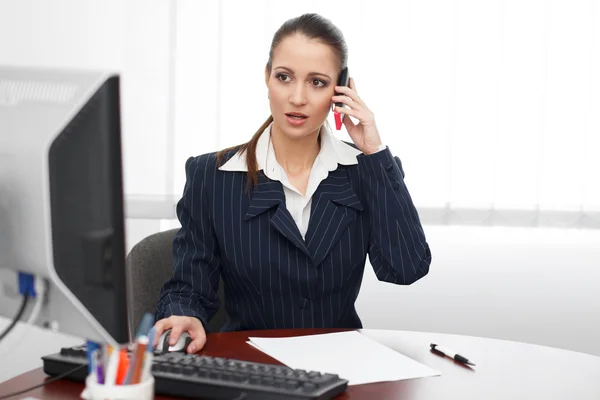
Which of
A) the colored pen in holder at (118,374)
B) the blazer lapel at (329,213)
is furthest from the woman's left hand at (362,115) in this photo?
the colored pen in holder at (118,374)

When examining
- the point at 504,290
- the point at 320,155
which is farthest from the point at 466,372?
the point at 504,290

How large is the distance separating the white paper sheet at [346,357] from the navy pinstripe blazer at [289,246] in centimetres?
29

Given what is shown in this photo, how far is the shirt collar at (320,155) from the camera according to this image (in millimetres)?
1808

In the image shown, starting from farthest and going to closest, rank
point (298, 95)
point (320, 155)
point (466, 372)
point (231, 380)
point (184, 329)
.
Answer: point (320, 155), point (298, 95), point (184, 329), point (466, 372), point (231, 380)

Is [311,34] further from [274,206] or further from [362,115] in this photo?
[274,206]

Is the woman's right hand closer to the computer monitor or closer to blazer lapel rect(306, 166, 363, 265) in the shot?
blazer lapel rect(306, 166, 363, 265)

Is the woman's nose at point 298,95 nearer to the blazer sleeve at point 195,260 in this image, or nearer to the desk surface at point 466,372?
the blazer sleeve at point 195,260

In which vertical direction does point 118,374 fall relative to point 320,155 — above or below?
below

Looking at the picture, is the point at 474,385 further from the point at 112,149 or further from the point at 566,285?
the point at 566,285

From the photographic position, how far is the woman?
67.0 inches

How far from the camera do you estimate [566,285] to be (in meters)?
2.52

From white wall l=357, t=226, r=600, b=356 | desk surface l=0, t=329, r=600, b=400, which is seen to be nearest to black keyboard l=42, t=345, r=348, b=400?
desk surface l=0, t=329, r=600, b=400

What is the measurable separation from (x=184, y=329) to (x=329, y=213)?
523mm

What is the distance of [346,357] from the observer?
127cm
